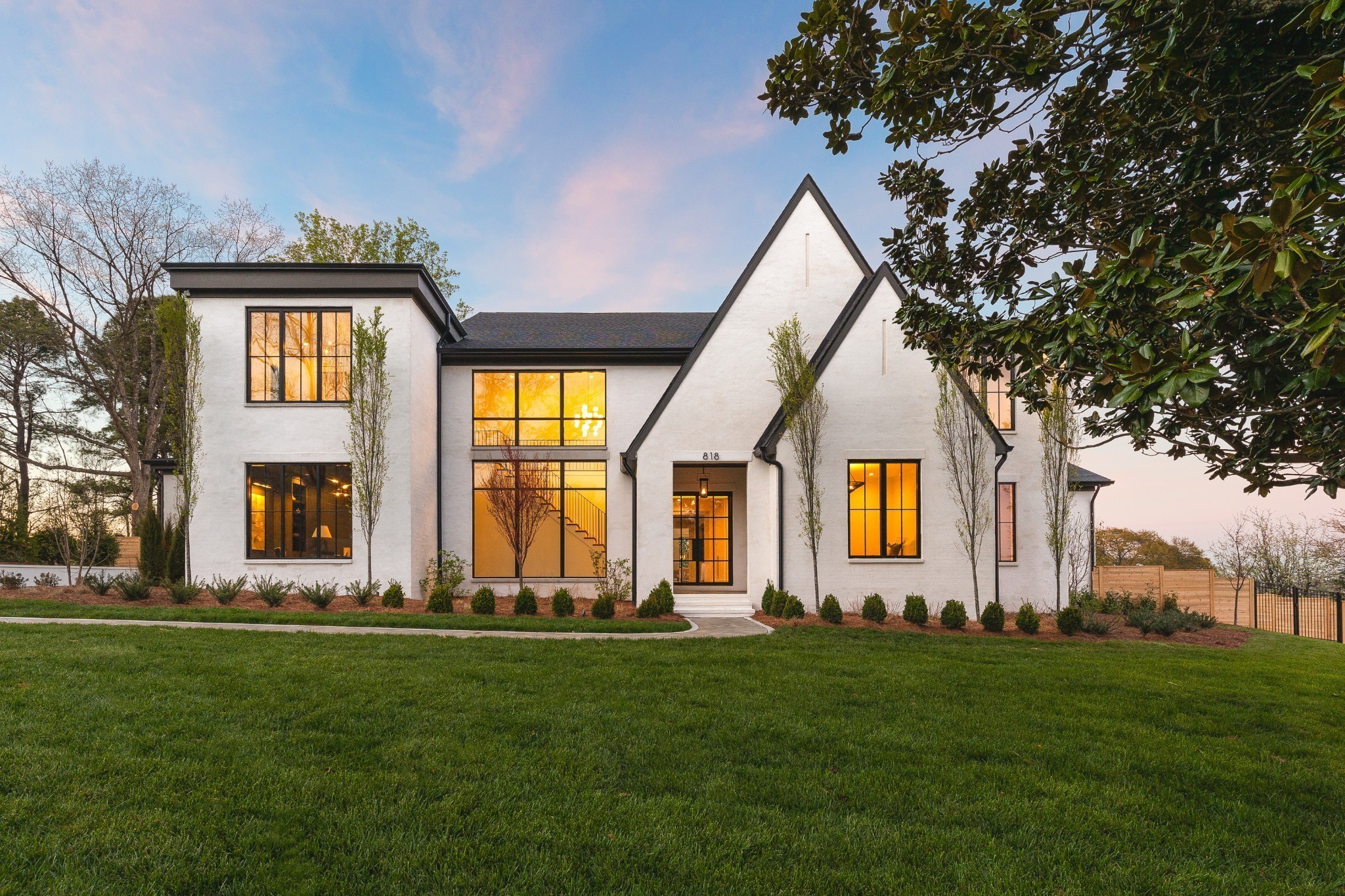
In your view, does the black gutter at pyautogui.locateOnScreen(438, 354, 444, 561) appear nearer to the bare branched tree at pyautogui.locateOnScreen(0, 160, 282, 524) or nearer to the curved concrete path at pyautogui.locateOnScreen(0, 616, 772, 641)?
the curved concrete path at pyautogui.locateOnScreen(0, 616, 772, 641)

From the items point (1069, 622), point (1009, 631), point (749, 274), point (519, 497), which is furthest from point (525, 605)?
point (1069, 622)

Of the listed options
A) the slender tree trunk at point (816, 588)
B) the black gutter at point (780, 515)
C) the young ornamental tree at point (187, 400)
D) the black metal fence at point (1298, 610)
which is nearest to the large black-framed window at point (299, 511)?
the young ornamental tree at point (187, 400)

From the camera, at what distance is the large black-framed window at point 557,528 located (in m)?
14.0

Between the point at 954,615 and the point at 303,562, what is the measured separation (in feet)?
41.8

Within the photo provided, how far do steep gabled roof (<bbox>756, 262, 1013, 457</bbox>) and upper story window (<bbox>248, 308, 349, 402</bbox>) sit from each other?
29.8ft

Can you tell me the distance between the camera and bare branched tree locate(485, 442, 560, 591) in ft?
40.9

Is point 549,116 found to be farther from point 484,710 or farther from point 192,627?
point 484,710

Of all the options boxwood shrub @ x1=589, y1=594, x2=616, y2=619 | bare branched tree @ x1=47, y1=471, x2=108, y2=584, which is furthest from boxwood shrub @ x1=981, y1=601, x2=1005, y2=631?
bare branched tree @ x1=47, y1=471, x2=108, y2=584

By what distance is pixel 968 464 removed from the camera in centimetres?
1167

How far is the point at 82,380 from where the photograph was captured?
2239 cm

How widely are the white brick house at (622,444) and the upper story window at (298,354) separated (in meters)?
0.04

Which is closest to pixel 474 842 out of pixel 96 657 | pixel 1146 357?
pixel 1146 357

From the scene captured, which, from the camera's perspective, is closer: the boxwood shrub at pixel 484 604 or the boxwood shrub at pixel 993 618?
the boxwood shrub at pixel 993 618

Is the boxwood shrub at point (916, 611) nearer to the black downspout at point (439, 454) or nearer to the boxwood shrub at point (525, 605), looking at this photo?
the boxwood shrub at point (525, 605)
